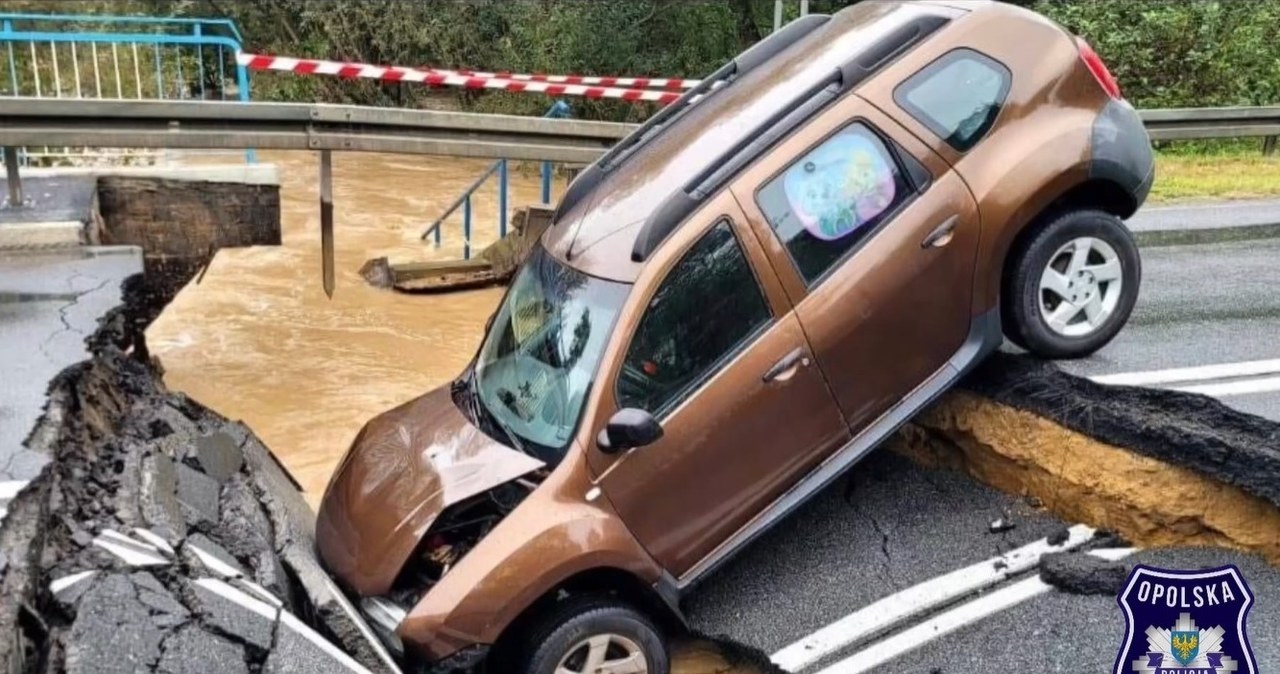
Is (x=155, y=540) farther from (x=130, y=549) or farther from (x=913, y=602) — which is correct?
(x=913, y=602)

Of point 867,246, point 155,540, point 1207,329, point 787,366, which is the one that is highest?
point 867,246

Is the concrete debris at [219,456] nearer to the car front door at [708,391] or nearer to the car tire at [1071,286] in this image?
the car front door at [708,391]

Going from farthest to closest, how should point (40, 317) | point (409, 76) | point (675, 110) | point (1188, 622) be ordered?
point (409, 76) < point (40, 317) < point (675, 110) < point (1188, 622)

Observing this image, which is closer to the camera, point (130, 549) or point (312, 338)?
point (130, 549)

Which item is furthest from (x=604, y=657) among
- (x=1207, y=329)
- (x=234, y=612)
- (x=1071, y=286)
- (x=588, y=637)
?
(x=1207, y=329)

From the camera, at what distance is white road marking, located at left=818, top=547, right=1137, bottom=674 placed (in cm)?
421

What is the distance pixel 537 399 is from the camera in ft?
14.7

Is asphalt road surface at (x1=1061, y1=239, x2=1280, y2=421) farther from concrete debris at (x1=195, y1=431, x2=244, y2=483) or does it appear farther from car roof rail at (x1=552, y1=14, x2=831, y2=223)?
concrete debris at (x1=195, y1=431, x2=244, y2=483)

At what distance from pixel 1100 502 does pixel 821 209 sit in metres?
1.77

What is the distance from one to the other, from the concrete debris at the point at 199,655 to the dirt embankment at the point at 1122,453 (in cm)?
338

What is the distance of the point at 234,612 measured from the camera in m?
3.83

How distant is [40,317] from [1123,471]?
566cm

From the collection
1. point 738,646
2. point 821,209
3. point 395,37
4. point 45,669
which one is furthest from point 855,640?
point 395,37

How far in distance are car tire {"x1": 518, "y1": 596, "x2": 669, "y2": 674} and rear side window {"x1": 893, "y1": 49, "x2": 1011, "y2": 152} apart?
8.22 feet
